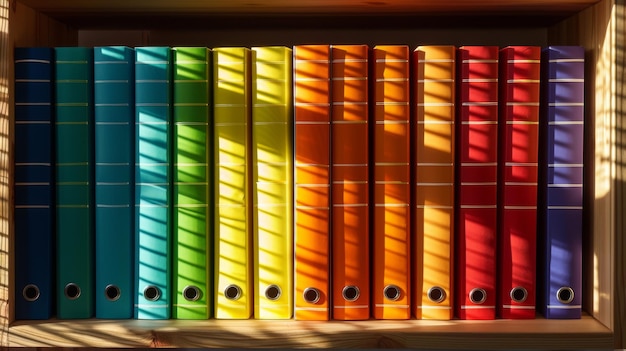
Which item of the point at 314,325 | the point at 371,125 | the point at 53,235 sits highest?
the point at 371,125

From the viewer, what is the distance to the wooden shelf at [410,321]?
33.9 inches

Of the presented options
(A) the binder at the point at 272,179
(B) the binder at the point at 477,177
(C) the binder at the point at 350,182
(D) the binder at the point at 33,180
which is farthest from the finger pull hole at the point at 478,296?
(D) the binder at the point at 33,180

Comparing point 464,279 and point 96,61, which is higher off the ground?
point 96,61

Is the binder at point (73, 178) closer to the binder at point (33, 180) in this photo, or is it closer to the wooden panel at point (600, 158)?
the binder at point (33, 180)

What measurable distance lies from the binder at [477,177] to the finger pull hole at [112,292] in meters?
0.46

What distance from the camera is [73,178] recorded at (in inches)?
35.8

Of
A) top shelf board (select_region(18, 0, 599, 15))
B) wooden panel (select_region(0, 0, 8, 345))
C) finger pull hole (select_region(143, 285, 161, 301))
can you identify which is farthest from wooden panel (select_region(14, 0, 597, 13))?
finger pull hole (select_region(143, 285, 161, 301))

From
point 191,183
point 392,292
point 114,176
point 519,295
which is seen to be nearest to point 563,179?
point 519,295

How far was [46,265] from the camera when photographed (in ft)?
2.97

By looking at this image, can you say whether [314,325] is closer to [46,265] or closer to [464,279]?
[464,279]

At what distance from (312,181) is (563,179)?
1.09ft

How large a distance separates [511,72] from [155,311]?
0.57 metres

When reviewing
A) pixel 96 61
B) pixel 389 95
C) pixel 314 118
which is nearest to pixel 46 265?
pixel 96 61

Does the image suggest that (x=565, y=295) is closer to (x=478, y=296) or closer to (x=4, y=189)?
(x=478, y=296)
